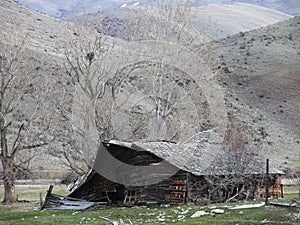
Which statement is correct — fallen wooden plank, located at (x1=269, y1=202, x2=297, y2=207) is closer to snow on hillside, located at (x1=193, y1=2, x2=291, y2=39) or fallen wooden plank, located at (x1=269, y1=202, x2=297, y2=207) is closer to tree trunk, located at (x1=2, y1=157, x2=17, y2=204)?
tree trunk, located at (x1=2, y1=157, x2=17, y2=204)

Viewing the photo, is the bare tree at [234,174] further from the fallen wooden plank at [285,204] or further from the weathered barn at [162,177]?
the fallen wooden plank at [285,204]

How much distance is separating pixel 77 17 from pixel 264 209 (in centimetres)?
2060

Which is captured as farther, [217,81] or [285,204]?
[217,81]

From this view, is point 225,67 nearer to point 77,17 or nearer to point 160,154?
point 77,17

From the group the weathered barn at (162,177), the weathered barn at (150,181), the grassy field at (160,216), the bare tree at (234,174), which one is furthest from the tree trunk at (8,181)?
the bare tree at (234,174)

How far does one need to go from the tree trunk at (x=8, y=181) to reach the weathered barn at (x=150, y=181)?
211 inches

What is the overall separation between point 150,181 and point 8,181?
9814 mm

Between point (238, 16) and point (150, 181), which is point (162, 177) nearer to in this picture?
point (150, 181)

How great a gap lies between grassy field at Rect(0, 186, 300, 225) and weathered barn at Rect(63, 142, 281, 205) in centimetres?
126

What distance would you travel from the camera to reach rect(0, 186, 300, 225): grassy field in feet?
59.7

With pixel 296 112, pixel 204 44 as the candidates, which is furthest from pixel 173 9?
pixel 296 112

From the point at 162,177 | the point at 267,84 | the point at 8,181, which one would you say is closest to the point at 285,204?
the point at 162,177

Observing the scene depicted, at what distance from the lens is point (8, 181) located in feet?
96.0

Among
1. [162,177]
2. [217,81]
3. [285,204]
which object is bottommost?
[285,204]
